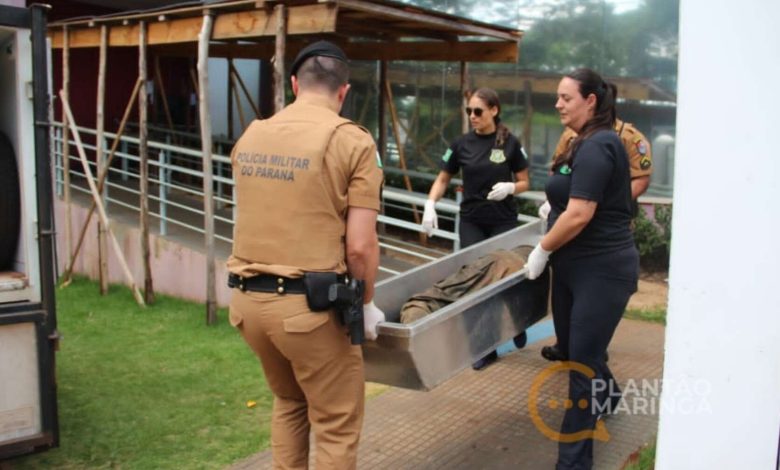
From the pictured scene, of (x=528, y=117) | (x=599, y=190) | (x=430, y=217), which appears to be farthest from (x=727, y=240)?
(x=528, y=117)

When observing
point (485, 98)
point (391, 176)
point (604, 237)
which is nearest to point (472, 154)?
point (485, 98)

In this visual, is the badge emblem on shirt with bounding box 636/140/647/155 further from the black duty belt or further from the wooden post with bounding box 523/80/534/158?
the wooden post with bounding box 523/80/534/158

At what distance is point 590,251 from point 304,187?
1394 millimetres

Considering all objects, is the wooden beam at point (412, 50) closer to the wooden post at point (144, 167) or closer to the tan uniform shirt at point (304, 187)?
the wooden post at point (144, 167)

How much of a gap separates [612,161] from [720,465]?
1.34 m

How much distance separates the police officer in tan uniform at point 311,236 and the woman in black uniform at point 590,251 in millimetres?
1015

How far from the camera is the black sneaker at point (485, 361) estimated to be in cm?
488

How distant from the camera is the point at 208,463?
3.58 m

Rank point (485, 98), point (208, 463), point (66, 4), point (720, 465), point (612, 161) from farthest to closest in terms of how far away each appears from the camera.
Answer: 1. point (66, 4)
2. point (485, 98)
3. point (208, 463)
4. point (612, 161)
5. point (720, 465)

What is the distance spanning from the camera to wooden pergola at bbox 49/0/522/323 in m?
5.61

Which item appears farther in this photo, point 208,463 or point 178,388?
point 178,388

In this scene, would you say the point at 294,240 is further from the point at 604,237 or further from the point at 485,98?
the point at 485,98

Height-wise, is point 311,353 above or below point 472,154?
below

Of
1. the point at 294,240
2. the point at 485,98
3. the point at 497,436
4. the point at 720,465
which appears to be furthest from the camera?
the point at 485,98
